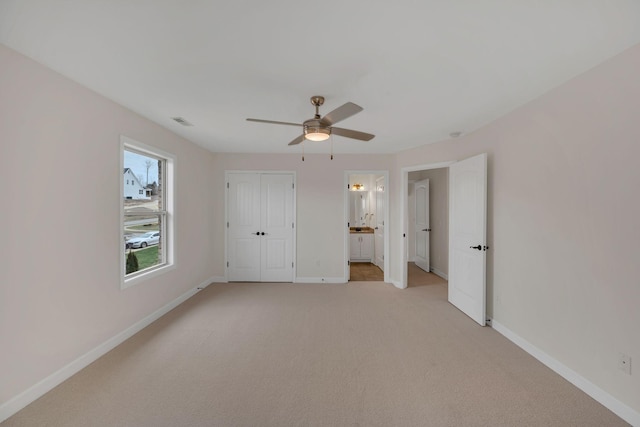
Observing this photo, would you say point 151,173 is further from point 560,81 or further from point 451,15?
point 560,81

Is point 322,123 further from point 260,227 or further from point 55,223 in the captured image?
point 260,227

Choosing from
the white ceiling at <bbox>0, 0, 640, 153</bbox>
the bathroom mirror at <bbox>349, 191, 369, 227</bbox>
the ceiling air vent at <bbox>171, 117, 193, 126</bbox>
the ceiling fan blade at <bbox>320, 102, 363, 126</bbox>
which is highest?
the ceiling air vent at <bbox>171, 117, 193, 126</bbox>

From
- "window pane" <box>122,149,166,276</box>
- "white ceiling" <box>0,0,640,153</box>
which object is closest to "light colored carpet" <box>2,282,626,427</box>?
"window pane" <box>122,149,166,276</box>

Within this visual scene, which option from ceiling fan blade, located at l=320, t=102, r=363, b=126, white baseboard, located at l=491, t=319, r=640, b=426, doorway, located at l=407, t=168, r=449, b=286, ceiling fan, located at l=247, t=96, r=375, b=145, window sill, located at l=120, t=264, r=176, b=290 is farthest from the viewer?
doorway, located at l=407, t=168, r=449, b=286

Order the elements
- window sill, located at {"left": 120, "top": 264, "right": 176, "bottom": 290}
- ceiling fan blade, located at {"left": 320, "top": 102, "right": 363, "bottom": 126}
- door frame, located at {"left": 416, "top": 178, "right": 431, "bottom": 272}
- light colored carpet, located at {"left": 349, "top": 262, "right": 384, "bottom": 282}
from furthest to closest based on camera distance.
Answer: door frame, located at {"left": 416, "top": 178, "right": 431, "bottom": 272}
light colored carpet, located at {"left": 349, "top": 262, "right": 384, "bottom": 282}
window sill, located at {"left": 120, "top": 264, "right": 176, "bottom": 290}
ceiling fan blade, located at {"left": 320, "top": 102, "right": 363, "bottom": 126}

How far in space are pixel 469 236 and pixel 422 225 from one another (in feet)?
9.93

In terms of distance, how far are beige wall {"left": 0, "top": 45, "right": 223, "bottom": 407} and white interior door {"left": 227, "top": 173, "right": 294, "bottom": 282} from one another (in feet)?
6.86

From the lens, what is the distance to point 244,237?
5098 millimetres

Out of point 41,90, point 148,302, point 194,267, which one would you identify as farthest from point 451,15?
point 194,267

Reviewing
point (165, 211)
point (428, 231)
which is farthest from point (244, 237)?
point (428, 231)

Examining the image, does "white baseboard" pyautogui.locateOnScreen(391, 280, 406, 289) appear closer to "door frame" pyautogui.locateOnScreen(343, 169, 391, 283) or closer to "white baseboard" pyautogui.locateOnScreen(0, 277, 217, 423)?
"door frame" pyautogui.locateOnScreen(343, 169, 391, 283)

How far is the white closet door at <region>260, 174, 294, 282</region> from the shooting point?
16.6 ft

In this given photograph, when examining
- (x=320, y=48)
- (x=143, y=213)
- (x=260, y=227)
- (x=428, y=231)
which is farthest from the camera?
(x=428, y=231)

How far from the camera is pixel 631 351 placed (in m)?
1.76
